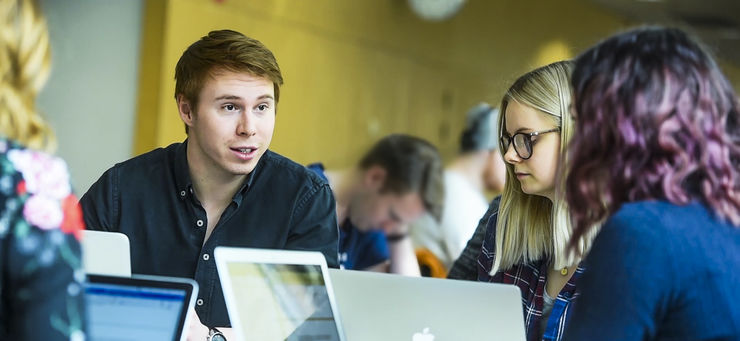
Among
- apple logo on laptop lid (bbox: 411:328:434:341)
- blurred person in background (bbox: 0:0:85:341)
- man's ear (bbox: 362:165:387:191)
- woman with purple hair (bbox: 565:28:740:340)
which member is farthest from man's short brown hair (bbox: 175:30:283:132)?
man's ear (bbox: 362:165:387:191)

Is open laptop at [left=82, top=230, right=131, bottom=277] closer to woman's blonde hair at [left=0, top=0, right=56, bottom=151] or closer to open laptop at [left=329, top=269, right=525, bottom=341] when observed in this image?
open laptop at [left=329, top=269, right=525, bottom=341]

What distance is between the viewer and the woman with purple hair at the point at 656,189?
154 centimetres

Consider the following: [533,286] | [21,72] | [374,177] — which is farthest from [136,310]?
[374,177]

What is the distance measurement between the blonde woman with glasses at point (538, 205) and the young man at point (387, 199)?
151 cm

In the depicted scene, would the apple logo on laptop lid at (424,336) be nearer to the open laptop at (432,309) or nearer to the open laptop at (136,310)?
the open laptop at (432,309)

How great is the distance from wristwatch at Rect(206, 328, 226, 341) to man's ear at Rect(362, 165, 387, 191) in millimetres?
2969

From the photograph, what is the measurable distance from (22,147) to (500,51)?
6.64 meters

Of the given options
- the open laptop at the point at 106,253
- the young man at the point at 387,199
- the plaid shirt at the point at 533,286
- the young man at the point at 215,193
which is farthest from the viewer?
the young man at the point at 387,199

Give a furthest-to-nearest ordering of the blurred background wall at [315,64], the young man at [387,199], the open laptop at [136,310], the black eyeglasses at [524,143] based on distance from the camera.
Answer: the young man at [387,199] → the blurred background wall at [315,64] → the black eyeglasses at [524,143] → the open laptop at [136,310]

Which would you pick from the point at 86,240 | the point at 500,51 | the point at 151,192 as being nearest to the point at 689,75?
the point at 86,240

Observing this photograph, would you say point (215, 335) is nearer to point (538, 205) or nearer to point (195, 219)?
point (195, 219)

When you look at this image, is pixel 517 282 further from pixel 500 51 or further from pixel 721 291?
pixel 500 51

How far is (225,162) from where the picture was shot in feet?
8.59

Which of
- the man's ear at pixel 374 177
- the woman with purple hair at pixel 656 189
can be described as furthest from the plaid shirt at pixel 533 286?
the man's ear at pixel 374 177
